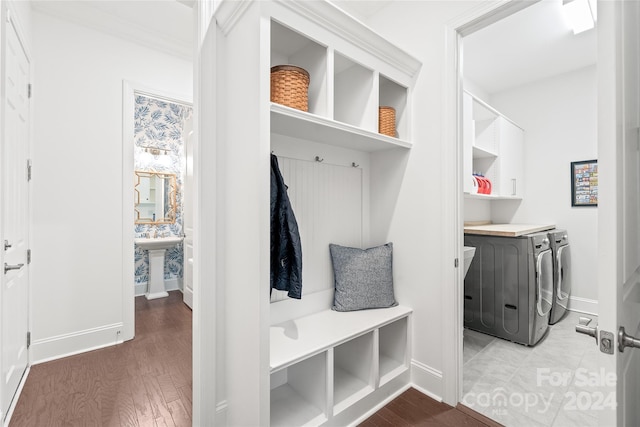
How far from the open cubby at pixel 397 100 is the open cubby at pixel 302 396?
1463 mm

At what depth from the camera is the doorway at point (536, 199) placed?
1.86 m

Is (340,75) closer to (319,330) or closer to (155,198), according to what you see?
(319,330)

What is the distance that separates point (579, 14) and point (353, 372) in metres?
3.24

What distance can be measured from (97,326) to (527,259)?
11.7 feet

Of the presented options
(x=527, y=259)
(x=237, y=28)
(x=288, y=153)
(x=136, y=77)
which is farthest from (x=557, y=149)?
(x=136, y=77)

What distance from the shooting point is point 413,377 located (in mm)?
1990

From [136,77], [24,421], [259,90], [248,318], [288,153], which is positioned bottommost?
[24,421]

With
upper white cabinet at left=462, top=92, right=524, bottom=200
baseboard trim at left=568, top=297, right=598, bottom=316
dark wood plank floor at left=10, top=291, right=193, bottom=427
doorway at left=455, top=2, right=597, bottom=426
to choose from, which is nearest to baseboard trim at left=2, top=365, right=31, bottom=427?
dark wood plank floor at left=10, top=291, right=193, bottom=427

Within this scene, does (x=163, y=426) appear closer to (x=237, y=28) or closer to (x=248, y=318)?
(x=248, y=318)

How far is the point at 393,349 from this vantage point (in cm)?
209

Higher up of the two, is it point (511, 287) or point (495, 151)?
point (495, 151)

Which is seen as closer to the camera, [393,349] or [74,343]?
[393,349]

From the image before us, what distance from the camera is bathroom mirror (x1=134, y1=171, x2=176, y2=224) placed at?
13.7ft

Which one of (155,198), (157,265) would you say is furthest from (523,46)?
(157,265)
